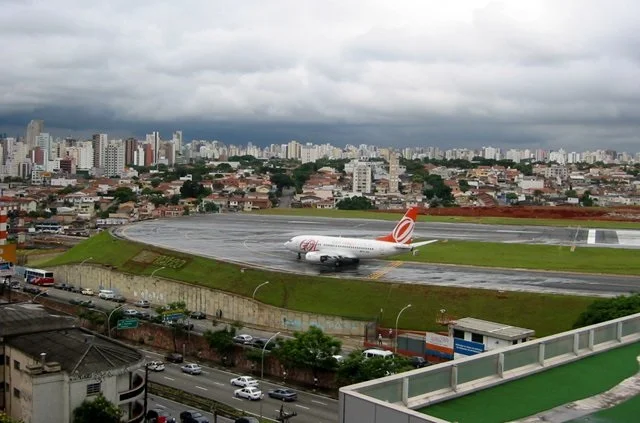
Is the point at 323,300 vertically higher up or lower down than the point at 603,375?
lower down

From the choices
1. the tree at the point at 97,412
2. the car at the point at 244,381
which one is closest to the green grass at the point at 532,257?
the car at the point at 244,381

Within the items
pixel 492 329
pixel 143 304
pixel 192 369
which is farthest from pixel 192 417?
pixel 143 304

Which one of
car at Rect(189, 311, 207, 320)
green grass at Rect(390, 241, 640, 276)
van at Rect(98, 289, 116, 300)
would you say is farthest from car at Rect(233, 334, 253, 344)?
van at Rect(98, 289, 116, 300)

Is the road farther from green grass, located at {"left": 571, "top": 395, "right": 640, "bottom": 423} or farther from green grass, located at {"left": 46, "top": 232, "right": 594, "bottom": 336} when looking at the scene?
green grass, located at {"left": 571, "top": 395, "right": 640, "bottom": 423}

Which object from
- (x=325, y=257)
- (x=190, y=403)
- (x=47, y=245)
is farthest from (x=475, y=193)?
(x=190, y=403)

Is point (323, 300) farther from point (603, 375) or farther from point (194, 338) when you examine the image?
point (603, 375)

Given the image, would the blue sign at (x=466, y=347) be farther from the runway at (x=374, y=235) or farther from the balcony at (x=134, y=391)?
the balcony at (x=134, y=391)

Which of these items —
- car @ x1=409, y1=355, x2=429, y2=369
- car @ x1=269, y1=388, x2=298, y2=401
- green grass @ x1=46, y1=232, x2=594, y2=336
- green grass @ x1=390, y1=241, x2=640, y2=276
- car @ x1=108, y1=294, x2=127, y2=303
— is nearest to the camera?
car @ x1=269, y1=388, x2=298, y2=401
